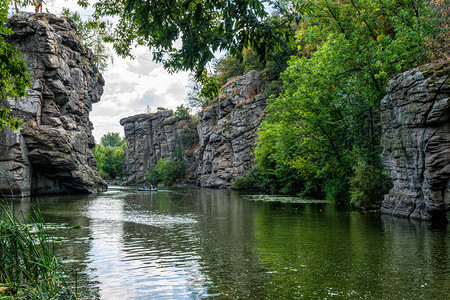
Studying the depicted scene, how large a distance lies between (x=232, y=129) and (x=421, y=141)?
1573 inches

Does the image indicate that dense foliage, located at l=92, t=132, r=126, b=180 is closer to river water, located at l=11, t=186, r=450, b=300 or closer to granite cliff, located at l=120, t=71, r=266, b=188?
granite cliff, located at l=120, t=71, r=266, b=188

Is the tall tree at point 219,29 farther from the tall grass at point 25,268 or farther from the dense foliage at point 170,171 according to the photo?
the dense foliage at point 170,171

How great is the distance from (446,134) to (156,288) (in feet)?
41.1

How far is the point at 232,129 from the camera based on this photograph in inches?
2079

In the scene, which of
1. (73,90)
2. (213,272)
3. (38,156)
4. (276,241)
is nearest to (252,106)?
(73,90)

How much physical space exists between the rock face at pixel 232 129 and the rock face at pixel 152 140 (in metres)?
17.0

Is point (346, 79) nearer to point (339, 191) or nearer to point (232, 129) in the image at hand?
point (339, 191)

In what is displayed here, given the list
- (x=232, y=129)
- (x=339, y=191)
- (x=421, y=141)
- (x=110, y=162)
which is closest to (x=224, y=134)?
(x=232, y=129)

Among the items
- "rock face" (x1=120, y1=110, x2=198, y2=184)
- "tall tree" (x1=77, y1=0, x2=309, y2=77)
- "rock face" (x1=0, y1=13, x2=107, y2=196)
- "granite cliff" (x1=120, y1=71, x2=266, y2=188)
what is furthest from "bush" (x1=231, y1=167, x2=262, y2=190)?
"tall tree" (x1=77, y1=0, x2=309, y2=77)

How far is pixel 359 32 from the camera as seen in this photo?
60.3 ft

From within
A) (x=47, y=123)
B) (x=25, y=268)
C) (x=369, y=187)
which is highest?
(x=47, y=123)

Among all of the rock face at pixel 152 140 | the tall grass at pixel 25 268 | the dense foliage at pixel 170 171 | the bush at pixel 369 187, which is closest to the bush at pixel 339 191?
the bush at pixel 369 187

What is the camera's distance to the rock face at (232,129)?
50.9 m

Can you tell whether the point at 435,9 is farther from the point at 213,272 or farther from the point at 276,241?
the point at 213,272
